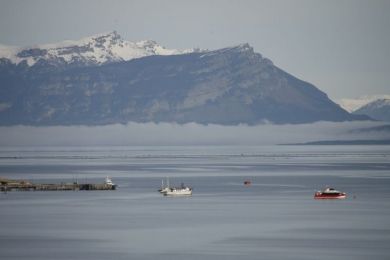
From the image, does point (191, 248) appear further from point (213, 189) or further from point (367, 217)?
point (213, 189)

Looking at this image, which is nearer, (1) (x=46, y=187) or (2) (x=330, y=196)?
(2) (x=330, y=196)

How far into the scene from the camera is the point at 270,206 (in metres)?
139

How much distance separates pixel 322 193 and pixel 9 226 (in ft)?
194

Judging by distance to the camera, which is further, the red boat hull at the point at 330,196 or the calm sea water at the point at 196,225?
the red boat hull at the point at 330,196

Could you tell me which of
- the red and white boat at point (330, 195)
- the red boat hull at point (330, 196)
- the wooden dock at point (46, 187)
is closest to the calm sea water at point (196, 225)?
the red boat hull at point (330, 196)

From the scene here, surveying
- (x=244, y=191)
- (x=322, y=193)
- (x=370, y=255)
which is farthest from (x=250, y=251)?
(x=244, y=191)

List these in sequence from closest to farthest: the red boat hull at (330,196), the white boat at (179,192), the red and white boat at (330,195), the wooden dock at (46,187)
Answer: the red boat hull at (330,196) < the red and white boat at (330,195) < the white boat at (179,192) < the wooden dock at (46,187)

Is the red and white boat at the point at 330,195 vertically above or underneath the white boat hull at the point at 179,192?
underneath

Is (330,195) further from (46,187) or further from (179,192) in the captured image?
(46,187)

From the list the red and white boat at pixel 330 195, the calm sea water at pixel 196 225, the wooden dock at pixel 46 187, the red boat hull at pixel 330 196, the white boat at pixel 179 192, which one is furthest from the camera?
the wooden dock at pixel 46 187

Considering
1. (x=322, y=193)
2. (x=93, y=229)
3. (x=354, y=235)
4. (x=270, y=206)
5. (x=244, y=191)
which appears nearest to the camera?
(x=354, y=235)

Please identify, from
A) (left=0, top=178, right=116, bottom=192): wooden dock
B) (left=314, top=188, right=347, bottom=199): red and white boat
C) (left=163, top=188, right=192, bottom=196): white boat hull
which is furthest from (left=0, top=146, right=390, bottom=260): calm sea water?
(left=0, top=178, right=116, bottom=192): wooden dock

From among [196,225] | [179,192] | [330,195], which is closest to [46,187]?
[179,192]

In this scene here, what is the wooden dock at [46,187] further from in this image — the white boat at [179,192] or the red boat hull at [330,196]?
the red boat hull at [330,196]
